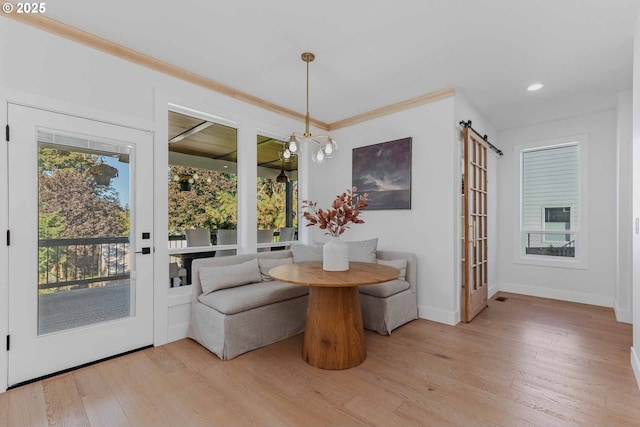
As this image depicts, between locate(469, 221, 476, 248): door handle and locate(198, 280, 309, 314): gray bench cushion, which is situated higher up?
locate(469, 221, 476, 248): door handle

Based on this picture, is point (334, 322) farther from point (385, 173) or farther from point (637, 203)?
point (637, 203)

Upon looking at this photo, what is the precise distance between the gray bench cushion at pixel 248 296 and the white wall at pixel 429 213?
1.50 m

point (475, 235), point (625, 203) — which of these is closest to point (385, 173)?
point (475, 235)

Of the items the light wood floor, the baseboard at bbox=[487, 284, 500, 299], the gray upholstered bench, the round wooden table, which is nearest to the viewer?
the light wood floor

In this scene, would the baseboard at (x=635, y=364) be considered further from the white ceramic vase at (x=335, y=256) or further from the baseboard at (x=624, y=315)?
the white ceramic vase at (x=335, y=256)

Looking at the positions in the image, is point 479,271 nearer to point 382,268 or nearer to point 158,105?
point 382,268

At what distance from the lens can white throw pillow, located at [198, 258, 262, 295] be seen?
2873mm

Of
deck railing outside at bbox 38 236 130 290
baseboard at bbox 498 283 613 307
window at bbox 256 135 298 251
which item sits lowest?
baseboard at bbox 498 283 613 307

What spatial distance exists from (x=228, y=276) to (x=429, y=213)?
2.36m

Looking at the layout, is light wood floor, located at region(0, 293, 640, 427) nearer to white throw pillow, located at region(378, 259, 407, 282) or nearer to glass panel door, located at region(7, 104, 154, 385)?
glass panel door, located at region(7, 104, 154, 385)

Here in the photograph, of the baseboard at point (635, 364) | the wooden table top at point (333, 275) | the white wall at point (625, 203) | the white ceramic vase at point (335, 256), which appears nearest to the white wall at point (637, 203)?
the baseboard at point (635, 364)

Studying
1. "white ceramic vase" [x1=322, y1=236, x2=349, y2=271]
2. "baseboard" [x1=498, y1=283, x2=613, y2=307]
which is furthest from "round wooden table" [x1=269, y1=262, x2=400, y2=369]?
"baseboard" [x1=498, y1=283, x2=613, y2=307]

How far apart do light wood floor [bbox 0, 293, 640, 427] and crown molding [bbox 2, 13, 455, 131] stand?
261cm

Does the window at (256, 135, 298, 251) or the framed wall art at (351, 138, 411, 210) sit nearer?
the framed wall art at (351, 138, 411, 210)
